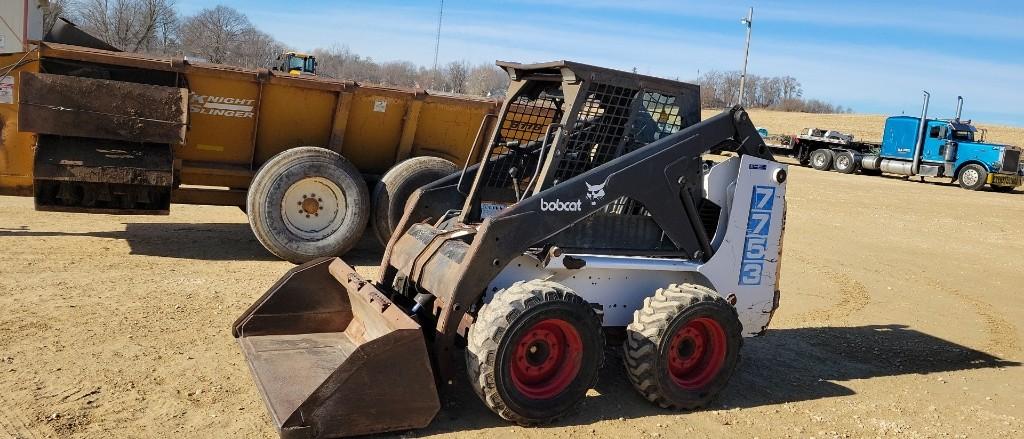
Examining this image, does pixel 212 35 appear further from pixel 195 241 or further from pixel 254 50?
pixel 195 241

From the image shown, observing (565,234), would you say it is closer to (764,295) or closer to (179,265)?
(764,295)

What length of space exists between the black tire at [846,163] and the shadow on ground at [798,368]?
24759 mm

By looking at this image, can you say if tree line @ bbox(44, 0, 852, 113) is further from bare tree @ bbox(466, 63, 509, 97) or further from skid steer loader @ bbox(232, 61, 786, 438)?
skid steer loader @ bbox(232, 61, 786, 438)

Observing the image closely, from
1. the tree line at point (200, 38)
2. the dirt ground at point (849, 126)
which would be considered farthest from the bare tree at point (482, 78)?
the dirt ground at point (849, 126)

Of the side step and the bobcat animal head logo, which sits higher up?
the bobcat animal head logo

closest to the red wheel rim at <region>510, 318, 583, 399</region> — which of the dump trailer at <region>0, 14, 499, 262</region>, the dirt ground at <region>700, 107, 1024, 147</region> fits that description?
the dump trailer at <region>0, 14, 499, 262</region>

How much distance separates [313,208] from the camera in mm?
9031

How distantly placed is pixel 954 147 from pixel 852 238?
17.1 meters

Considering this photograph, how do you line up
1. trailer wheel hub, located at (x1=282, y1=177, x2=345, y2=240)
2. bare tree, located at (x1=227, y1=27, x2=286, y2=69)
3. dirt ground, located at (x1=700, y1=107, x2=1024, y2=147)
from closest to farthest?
trailer wheel hub, located at (x1=282, y1=177, x2=345, y2=240) < bare tree, located at (x1=227, y1=27, x2=286, y2=69) < dirt ground, located at (x1=700, y1=107, x2=1024, y2=147)

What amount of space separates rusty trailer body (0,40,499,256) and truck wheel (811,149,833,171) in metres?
25.0

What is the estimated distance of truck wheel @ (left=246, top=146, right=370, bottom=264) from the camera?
28.6 ft

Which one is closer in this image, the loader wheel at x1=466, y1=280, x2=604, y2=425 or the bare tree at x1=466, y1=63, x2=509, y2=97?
the loader wheel at x1=466, y1=280, x2=604, y2=425

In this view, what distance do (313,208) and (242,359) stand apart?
357 cm

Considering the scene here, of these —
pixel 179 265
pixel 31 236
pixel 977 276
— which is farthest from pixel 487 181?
pixel 977 276
